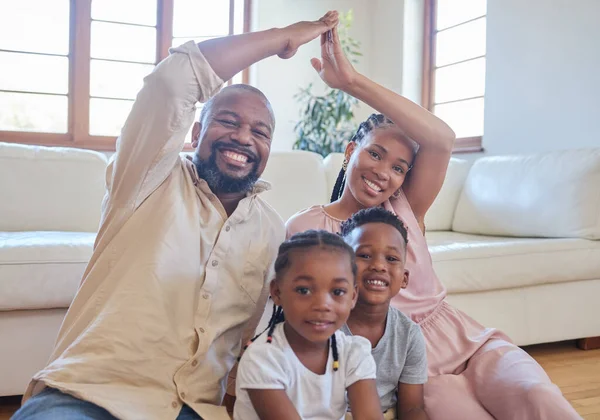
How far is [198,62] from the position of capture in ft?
3.77

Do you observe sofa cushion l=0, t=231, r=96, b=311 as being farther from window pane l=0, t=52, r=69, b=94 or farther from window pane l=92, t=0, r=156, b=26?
window pane l=92, t=0, r=156, b=26

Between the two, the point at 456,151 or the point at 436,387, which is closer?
the point at 436,387

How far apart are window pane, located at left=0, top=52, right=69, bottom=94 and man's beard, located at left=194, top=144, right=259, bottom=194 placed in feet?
12.4

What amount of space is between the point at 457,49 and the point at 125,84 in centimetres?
286

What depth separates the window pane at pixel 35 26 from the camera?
173 inches

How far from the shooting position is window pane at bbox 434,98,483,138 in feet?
14.9

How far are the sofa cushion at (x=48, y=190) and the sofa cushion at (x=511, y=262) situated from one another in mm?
1640

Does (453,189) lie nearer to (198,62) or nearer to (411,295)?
(411,295)

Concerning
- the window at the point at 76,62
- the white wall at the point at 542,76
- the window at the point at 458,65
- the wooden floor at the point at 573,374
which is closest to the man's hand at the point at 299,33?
the wooden floor at the point at 573,374

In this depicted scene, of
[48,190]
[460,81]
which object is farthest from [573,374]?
[460,81]

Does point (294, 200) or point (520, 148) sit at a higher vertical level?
point (520, 148)

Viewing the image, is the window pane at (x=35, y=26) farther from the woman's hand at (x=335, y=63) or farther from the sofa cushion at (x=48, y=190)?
the woman's hand at (x=335, y=63)

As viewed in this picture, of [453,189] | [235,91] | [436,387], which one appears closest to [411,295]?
[436,387]

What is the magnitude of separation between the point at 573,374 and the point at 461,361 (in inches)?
54.4
